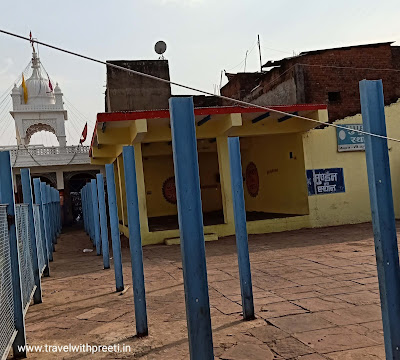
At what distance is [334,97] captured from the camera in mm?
16859

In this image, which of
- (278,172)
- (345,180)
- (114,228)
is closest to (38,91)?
(278,172)

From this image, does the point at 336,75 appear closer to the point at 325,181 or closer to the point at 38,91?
the point at 325,181

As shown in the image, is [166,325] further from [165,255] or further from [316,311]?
[165,255]

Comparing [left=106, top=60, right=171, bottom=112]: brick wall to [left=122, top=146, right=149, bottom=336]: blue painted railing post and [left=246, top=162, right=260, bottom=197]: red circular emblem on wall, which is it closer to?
[left=246, top=162, right=260, bottom=197]: red circular emblem on wall

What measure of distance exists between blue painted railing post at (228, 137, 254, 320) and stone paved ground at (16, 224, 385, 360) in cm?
20

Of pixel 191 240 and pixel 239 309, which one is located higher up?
pixel 191 240

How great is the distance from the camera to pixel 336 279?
6.25 m

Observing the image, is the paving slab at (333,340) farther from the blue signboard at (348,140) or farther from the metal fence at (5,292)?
the blue signboard at (348,140)

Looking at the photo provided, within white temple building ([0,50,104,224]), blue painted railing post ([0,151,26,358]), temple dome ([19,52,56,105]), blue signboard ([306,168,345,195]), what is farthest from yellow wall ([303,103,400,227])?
temple dome ([19,52,56,105])

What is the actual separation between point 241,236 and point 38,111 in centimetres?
2465

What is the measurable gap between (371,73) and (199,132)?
8.47 metres

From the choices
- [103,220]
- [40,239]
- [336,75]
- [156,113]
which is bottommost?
[40,239]

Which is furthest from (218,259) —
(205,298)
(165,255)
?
(205,298)

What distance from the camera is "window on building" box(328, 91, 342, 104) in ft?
55.1
